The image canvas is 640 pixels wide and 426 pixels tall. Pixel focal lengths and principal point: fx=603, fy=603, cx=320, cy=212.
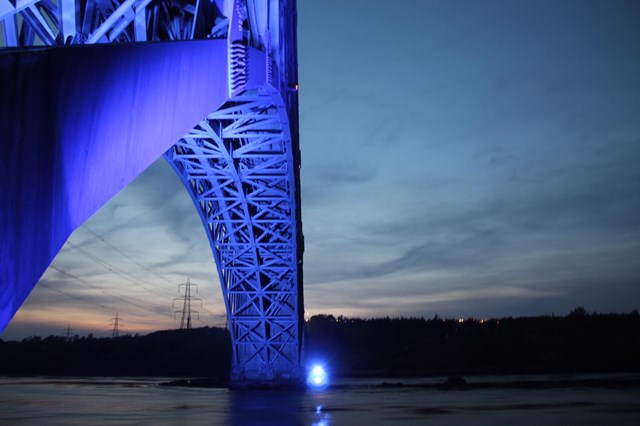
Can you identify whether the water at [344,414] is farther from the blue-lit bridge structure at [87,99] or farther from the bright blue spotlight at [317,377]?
the bright blue spotlight at [317,377]

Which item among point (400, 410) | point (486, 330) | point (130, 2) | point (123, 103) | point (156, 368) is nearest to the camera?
point (123, 103)

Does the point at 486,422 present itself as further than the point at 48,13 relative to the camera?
Yes

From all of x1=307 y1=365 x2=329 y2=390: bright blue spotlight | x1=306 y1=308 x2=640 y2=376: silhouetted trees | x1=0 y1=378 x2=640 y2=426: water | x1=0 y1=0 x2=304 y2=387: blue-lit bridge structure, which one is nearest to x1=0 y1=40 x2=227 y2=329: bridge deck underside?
x1=0 y1=0 x2=304 y2=387: blue-lit bridge structure

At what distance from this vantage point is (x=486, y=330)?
89625 mm

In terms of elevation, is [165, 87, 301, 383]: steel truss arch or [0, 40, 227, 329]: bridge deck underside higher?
[165, 87, 301, 383]: steel truss arch

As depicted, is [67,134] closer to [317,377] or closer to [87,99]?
[87,99]

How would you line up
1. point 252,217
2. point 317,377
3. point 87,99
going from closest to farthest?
point 87,99 → point 252,217 → point 317,377

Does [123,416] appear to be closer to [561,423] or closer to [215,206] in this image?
[561,423]

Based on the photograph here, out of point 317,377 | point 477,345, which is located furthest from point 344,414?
point 477,345

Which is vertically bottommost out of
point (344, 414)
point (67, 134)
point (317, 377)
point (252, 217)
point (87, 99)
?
point (344, 414)

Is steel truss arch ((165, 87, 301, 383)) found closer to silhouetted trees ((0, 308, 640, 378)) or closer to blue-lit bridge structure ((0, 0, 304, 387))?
blue-lit bridge structure ((0, 0, 304, 387))

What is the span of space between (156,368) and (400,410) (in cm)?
6697

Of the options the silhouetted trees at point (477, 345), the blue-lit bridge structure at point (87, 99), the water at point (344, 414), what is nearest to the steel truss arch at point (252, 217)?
the blue-lit bridge structure at point (87, 99)

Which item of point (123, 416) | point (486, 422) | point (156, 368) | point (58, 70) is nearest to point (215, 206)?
point (123, 416)
